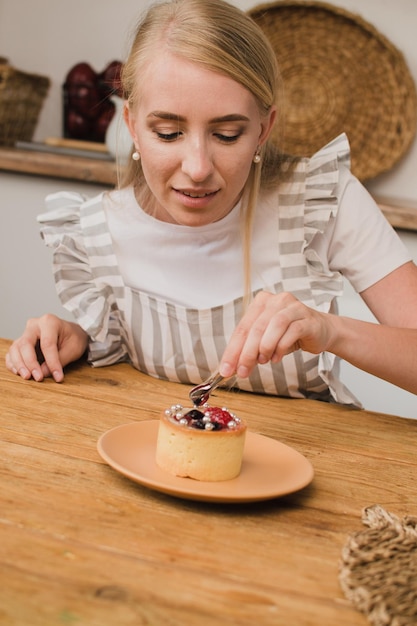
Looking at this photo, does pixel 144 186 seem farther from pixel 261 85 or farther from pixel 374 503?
pixel 374 503

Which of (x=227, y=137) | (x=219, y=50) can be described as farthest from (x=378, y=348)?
(x=219, y=50)

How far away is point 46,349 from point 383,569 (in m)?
0.78

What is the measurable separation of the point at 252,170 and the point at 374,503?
728 mm

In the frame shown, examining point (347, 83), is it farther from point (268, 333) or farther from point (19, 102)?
point (268, 333)

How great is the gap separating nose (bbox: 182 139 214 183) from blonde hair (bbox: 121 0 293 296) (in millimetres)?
118

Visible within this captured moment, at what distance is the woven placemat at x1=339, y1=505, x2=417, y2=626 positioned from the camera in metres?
0.69

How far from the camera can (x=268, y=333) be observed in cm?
110

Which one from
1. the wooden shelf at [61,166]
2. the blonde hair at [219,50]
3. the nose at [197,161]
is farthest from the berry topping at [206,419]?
the wooden shelf at [61,166]

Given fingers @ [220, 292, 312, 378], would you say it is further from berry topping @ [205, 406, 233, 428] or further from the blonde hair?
the blonde hair

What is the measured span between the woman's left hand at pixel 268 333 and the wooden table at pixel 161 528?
138mm

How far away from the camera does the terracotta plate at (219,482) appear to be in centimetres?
88

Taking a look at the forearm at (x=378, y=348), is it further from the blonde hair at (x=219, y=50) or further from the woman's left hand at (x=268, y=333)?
the blonde hair at (x=219, y=50)

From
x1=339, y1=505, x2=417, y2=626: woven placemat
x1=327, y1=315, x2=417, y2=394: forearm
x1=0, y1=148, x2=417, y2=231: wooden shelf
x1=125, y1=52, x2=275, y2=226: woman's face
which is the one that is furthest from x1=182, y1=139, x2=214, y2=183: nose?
x1=0, y1=148, x2=417, y2=231: wooden shelf

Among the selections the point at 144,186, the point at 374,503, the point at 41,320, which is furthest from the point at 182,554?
the point at 144,186
